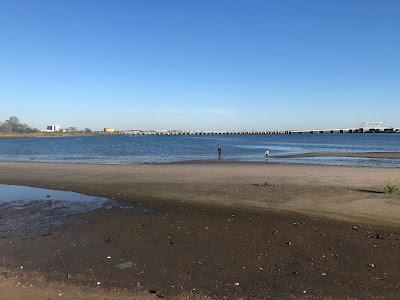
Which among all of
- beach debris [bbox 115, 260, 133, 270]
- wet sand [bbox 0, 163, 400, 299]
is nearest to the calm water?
wet sand [bbox 0, 163, 400, 299]

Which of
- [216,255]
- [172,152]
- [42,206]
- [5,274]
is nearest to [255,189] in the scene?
[42,206]

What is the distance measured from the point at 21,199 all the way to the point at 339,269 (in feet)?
44.7

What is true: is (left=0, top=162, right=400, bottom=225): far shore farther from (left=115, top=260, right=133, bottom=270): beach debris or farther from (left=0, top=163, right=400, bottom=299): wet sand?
(left=115, top=260, right=133, bottom=270): beach debris

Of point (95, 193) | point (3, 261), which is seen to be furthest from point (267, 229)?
point (95, 193)

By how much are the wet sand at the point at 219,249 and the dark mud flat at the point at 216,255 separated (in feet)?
0.08

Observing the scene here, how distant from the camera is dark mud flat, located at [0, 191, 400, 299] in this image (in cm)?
788

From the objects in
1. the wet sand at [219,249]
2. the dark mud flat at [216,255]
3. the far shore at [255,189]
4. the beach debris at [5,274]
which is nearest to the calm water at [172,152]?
the far shore at [255,189]

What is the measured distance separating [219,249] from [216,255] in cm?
45

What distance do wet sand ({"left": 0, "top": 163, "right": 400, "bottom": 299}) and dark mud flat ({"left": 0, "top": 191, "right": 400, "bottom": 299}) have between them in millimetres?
24

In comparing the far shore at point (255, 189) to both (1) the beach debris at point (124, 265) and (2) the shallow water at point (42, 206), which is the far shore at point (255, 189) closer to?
(2) the shallow water at point (42, 206)

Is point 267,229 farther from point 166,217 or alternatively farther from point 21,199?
point 21,199

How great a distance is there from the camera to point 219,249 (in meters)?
10.1

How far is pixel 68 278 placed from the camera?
27.5ft

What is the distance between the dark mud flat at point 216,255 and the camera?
7.88 metres
